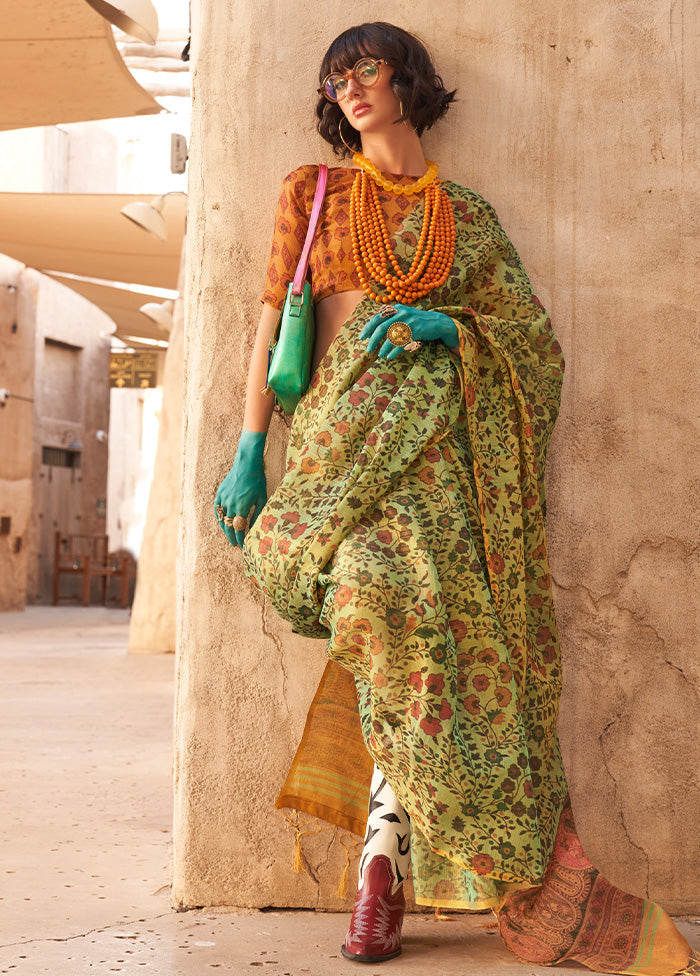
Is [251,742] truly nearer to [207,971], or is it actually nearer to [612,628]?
[207,971]

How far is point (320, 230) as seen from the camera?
78.1 inches

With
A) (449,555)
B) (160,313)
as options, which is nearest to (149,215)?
(160,313)

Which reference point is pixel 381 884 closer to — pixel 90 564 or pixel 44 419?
pixel 90 564

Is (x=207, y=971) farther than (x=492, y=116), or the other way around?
(x=492, y=116)

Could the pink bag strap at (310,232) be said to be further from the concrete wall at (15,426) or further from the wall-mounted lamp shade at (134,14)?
the concrete wall at (15,426)

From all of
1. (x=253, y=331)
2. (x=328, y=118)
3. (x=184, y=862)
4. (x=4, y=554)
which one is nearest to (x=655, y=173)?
(x=328, y=118)

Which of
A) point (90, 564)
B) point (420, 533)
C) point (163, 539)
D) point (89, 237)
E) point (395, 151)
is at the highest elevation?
point (89, 237)

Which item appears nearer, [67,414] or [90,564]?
[90,564]

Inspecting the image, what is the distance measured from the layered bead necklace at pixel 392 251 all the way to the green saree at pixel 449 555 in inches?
1.2

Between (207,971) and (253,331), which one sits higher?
(253,331)

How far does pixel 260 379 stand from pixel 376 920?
39.5 inches

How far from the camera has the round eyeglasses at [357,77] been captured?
1.95 meters

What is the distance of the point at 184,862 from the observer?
2098 millimetres

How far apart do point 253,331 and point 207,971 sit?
1221 millimetres
